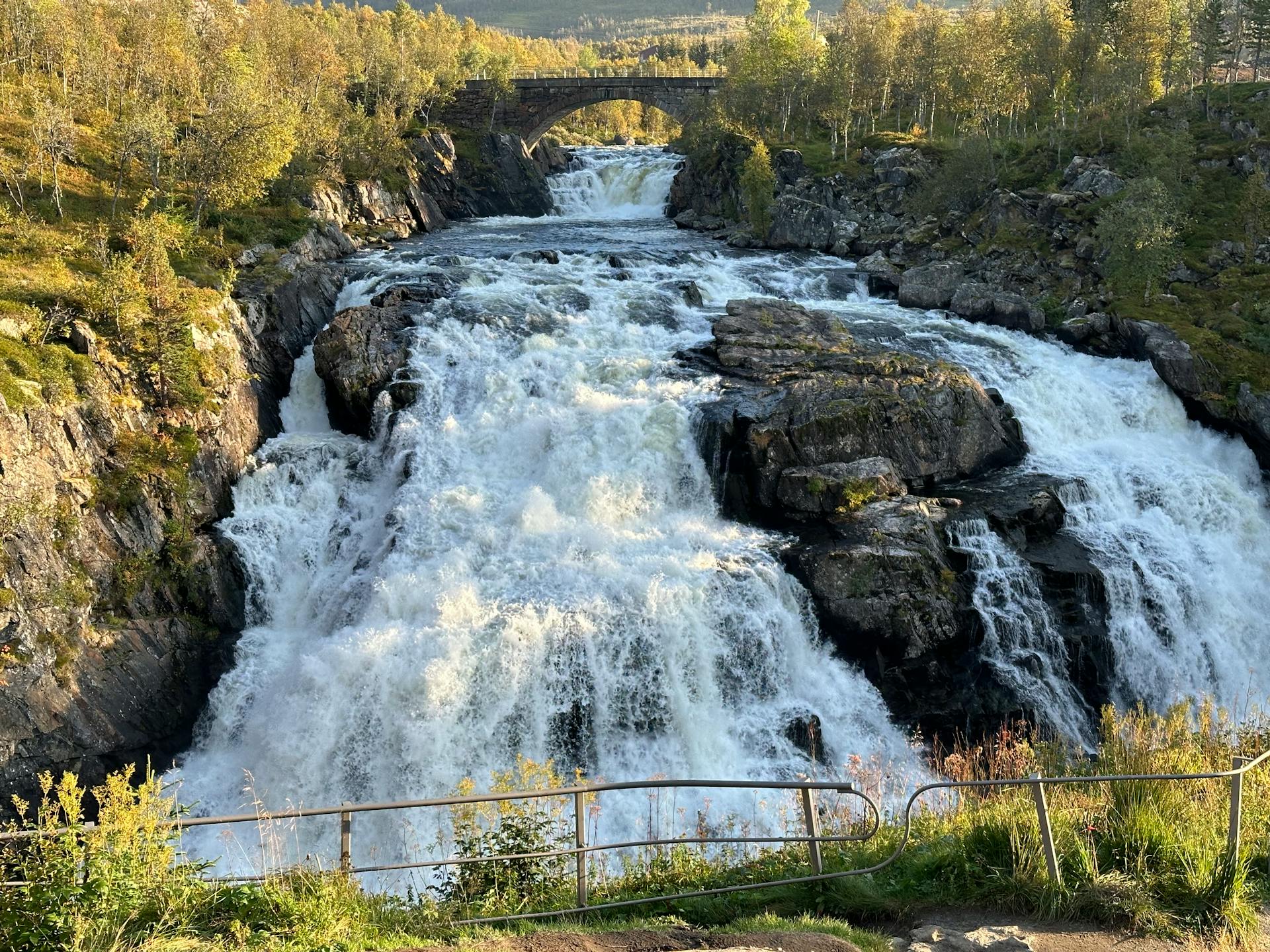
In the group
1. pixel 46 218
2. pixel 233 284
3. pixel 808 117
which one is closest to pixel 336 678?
pixel 233 284

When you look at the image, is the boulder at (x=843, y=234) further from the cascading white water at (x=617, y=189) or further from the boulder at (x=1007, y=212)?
the cascading white water at (x=617, y=189)

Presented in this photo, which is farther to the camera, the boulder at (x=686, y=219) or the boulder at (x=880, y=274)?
the boulder at (x=686, y=219)

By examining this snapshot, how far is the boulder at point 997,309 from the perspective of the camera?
129ft

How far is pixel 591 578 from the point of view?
2366 centimetres

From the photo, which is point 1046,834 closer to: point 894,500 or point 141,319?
point 894,500

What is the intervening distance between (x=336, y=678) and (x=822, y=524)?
543 inches

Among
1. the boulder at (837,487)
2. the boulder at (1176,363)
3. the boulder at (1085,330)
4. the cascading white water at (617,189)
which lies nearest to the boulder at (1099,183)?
the boulder at (1085,330)

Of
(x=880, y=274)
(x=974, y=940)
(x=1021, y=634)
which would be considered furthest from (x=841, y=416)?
(x=880, y=274)

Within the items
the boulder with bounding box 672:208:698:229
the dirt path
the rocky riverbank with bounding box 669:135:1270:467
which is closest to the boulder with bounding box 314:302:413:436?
the dirt path

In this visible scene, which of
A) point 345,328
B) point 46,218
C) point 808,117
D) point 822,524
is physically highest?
point 808,117

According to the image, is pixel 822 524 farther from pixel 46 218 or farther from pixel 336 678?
pixel 46 218

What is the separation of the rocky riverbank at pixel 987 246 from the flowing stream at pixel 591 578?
147 cm

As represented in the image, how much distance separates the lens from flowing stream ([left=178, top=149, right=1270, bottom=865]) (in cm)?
2139

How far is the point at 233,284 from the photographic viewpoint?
34.7 metres
